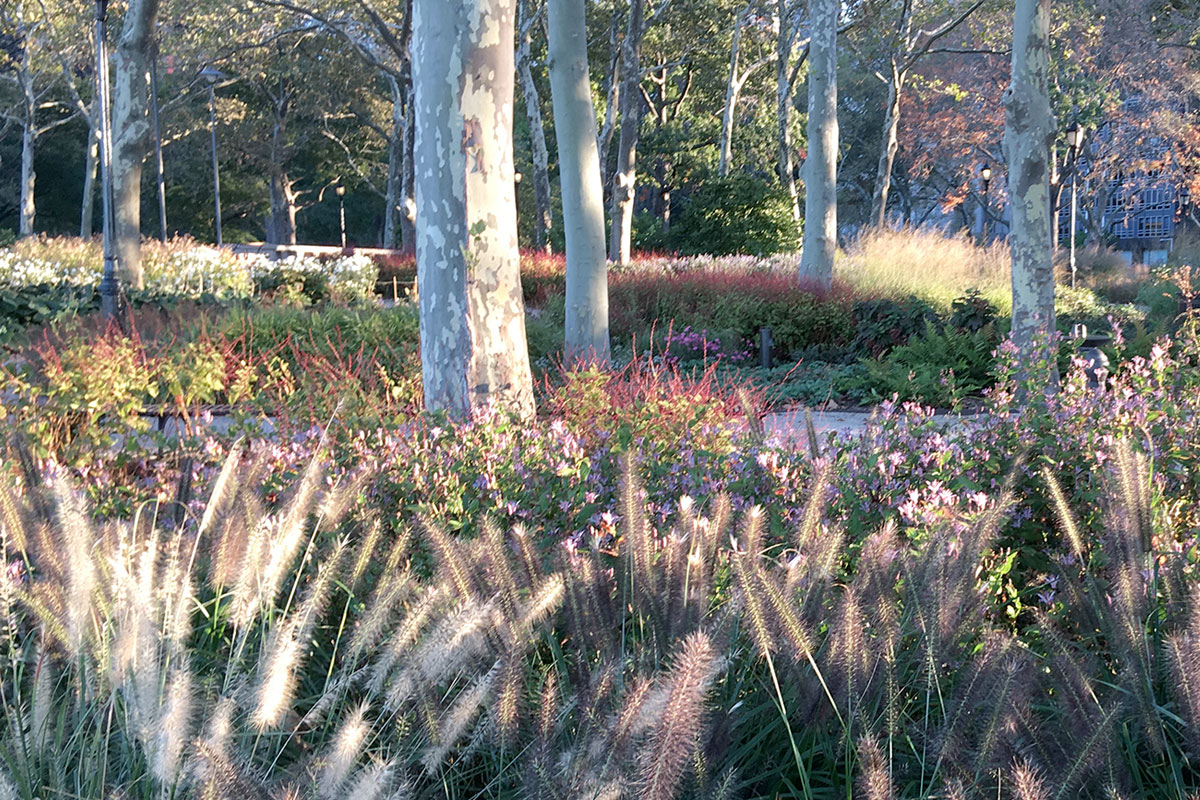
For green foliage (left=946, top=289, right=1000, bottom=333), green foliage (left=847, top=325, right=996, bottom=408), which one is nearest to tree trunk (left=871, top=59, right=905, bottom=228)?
green foliage (left=946, top=289, right=1000, bottom=333)

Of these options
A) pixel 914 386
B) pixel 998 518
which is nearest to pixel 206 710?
pixel 998 518

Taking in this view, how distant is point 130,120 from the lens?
14984mm

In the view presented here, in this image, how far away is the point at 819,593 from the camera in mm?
2129

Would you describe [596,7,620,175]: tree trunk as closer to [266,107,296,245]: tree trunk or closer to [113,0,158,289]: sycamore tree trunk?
[266,107,296,245]: tree trunk

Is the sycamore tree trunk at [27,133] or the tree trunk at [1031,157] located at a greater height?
the sycamore tree trunk at [27,133]

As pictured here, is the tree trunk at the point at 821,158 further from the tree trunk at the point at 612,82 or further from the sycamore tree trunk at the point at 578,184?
the tree trunk at the point at 612,82

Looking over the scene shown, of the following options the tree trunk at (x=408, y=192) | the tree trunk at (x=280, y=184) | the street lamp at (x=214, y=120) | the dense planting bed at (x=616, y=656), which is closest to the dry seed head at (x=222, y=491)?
the dense planting bed at (x=616, y=656)

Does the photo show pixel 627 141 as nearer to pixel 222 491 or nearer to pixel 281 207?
pixel 222 491

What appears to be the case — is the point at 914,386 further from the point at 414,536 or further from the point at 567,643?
the point at 567,643

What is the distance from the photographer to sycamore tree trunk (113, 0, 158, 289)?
14750mm

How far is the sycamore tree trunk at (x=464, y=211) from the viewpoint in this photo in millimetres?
5730

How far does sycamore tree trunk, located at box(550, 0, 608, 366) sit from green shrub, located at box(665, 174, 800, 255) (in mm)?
19528

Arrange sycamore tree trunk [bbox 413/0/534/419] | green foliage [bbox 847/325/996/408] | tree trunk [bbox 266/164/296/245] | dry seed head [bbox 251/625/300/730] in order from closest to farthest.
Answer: dry seed head [bbox 251/625/300/730] → sycamore tree trunk [bbox 413/0/534/419] → green foliage [bbox 847/325/996/408] → tree trunk [bbox 266/164/296/245]

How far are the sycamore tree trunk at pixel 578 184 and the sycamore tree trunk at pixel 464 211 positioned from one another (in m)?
3.67
